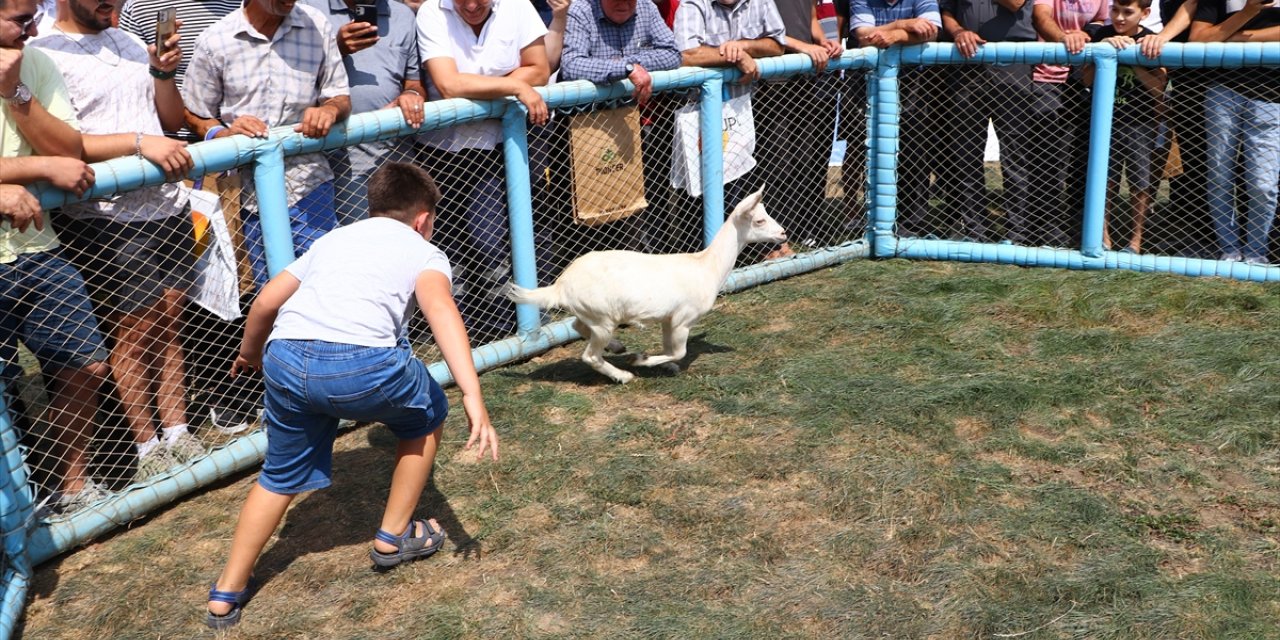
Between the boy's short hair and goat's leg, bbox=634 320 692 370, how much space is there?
1964 mm

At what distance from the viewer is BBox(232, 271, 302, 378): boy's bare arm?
157 inches

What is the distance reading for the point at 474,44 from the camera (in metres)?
6.22

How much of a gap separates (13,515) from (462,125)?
9.14 feet

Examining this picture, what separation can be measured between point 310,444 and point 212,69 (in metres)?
2.19

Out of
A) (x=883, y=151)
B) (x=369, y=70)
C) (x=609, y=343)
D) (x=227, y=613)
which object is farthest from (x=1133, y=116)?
(x=227, y=613)

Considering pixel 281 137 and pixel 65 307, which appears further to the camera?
pixel 281 137

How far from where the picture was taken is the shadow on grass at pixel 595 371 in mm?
6129

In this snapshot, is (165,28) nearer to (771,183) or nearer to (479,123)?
(479,123)

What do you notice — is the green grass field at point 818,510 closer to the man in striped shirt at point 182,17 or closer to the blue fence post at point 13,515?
the blue fence post at point 13,515

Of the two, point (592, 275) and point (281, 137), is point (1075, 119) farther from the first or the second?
point (281, 137)

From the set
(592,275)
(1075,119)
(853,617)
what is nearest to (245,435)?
(592,275)

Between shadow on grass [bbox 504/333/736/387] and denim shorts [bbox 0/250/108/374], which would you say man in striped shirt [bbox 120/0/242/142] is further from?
shadow on grass [bbox 504/333/736/387]

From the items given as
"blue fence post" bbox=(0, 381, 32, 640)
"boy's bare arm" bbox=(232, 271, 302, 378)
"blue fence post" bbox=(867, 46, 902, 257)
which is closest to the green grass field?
"blue fence post" bbox=(0, 381, 32, 640)

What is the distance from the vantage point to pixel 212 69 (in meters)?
5.38
